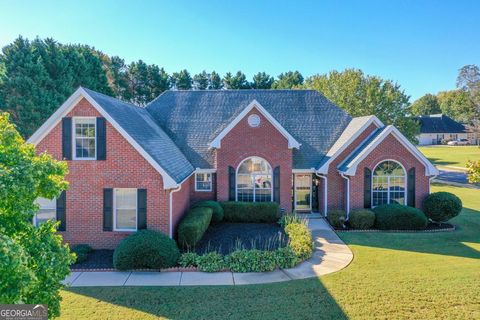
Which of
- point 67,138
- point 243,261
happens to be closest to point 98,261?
point 67,138

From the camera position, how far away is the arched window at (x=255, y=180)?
1936cm

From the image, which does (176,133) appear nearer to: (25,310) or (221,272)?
(221,272)

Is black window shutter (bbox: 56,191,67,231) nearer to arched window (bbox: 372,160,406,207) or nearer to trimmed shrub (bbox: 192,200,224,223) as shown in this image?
trimmed shrub (bbox: 192,200,224,223)

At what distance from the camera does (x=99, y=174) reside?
13.6 m

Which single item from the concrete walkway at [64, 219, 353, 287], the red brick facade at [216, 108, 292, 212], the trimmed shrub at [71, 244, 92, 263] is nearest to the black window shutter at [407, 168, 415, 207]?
the red brick facade at [216, 108, 292, 212]

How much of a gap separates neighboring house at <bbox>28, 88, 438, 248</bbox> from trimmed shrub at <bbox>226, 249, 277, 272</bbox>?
335 cm

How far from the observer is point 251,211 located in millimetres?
18109

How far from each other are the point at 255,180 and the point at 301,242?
7.03 meters

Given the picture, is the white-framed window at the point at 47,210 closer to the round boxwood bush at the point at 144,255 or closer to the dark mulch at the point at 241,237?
the round boxwood bush at the point at 144,255

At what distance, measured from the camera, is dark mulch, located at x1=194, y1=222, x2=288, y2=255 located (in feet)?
44.6

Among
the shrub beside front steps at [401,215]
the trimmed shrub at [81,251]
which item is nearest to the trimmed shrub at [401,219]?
the shrub beside front steps at [401,215]

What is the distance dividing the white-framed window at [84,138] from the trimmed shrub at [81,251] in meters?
3.71

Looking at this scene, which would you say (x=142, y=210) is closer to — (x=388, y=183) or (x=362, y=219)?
(x=362, y=219)

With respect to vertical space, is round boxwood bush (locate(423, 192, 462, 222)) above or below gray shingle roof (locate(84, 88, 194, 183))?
below
